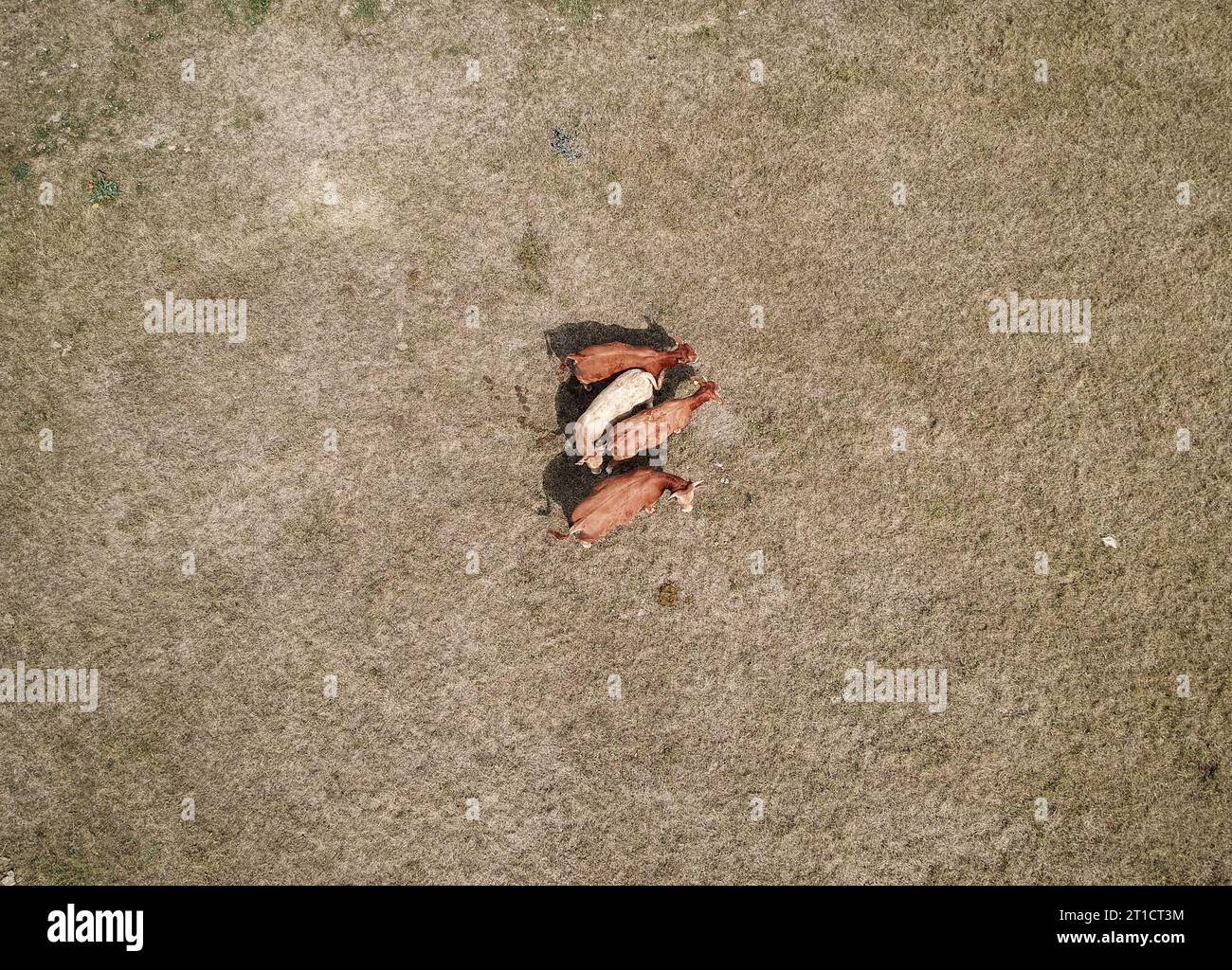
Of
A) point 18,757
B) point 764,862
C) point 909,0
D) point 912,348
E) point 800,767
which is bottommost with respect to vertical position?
point 764,862

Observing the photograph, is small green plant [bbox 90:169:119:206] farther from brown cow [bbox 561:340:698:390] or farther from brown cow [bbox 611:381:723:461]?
brown cow [bbox 611:381:723:461]

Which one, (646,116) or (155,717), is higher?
(646,116)

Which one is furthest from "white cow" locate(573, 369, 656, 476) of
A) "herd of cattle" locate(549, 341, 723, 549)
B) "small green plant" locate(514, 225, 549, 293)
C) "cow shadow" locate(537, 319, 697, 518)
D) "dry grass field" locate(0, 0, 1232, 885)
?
"small green plant" locate(514, 225, 549, 293)

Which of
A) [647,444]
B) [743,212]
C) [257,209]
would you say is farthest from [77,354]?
[743,212]

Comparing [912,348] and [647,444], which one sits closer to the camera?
[647,444]

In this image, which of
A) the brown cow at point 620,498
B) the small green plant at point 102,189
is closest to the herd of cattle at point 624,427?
the brown cow at point 620,498

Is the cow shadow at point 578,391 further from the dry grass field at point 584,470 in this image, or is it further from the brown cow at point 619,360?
the brown cow at point 619,360
